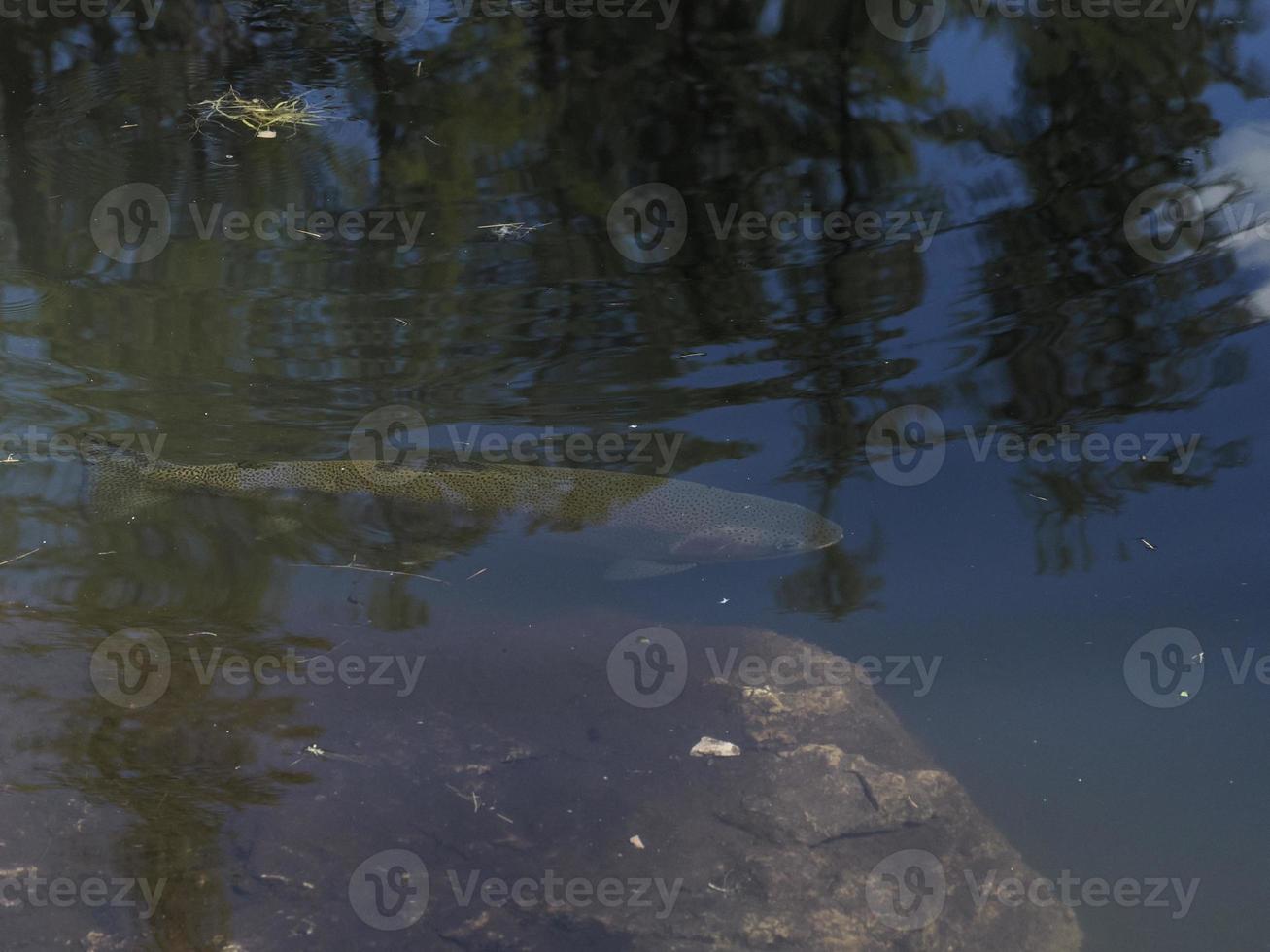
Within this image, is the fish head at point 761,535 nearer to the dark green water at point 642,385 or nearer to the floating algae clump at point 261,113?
the dark green water at point 642,385

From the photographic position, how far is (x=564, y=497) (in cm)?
568

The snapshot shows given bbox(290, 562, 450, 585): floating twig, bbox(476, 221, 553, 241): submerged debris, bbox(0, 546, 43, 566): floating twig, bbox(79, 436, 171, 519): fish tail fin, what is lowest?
bbox(290, 562, 450, 585): floating twig

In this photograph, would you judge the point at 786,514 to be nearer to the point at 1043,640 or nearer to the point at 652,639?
the point at 652,639

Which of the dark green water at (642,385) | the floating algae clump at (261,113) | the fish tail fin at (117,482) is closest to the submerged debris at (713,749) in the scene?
the dark green water at (642,385)

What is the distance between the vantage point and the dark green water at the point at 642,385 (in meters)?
4.23

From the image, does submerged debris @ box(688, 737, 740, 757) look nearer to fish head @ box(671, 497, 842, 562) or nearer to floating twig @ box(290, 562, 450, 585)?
fish head @ box(671, 497, 842, 562)

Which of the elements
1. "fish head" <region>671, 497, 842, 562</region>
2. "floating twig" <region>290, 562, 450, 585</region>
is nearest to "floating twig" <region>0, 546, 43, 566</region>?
"floating twig" <region>290, 562, 450, 585</region>

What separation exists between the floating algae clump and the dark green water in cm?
12

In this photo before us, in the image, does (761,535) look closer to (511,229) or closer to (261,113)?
(511,229)

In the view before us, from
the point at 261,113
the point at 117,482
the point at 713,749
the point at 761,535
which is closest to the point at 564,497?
the point at 761,535

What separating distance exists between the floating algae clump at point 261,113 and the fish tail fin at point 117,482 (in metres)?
2.88

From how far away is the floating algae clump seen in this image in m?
7.59

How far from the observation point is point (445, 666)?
15.6 feet

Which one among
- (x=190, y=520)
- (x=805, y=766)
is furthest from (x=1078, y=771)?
(x=190, y=520)
